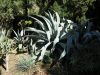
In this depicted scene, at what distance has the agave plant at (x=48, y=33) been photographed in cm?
A: 750

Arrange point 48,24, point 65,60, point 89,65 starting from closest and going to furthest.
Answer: point 89,65, point 65,60, point 48,24

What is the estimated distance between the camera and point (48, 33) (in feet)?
25.0

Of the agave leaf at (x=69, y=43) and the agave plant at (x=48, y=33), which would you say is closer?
the agave leaf at (x=69, y=43)

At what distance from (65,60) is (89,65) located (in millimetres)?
808

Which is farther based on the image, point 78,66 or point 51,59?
point 51,59

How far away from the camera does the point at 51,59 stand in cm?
738

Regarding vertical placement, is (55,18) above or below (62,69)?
above

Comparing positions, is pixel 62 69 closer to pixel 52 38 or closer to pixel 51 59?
pixel 51 59

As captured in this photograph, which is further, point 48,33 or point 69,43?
point 48,33

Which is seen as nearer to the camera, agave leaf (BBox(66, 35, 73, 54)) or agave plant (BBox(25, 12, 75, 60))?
agave leaf (BBox(66, 35, 73, 54))

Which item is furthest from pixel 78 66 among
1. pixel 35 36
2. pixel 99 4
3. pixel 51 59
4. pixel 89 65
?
pixel 99 4

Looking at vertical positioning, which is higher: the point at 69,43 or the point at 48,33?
the point at 48,33

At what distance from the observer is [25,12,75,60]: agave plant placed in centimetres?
750

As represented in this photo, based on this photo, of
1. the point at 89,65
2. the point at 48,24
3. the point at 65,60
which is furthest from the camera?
the point at 48,24
